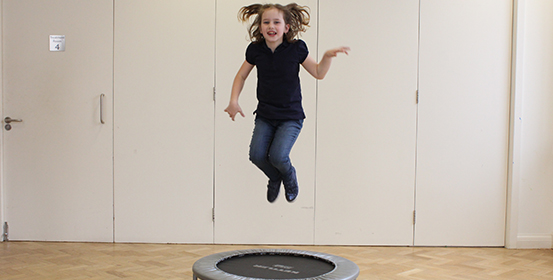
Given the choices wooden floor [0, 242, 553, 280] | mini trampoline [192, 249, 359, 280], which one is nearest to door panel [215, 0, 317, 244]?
wooden floor [0, 242, 553, 280]

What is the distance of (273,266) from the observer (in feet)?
8.35

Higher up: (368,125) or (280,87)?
(280,87)

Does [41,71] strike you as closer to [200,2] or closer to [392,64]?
[200,2]

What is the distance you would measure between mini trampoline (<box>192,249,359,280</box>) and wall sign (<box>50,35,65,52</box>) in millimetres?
2444

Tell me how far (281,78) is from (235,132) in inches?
56.6

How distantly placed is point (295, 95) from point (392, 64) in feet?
5.34

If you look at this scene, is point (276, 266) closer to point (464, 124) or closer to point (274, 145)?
point (274, 145)

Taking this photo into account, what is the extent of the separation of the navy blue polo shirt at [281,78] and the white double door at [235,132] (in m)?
1.30

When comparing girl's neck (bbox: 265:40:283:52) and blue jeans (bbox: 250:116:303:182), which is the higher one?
girl's neck (bbox: 265:40:283:52)

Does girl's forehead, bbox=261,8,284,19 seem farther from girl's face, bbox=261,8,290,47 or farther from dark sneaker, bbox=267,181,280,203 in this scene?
dark sneaker, bbox=267,181,280,203

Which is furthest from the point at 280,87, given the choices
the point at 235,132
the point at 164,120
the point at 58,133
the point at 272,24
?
the point at 58,133

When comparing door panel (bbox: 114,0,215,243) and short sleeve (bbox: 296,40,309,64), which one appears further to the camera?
door panel (bbox: 114,0,215,243)

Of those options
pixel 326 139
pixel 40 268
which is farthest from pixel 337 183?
pixel 40 268

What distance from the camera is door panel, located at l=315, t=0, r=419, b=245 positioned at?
393 cm
